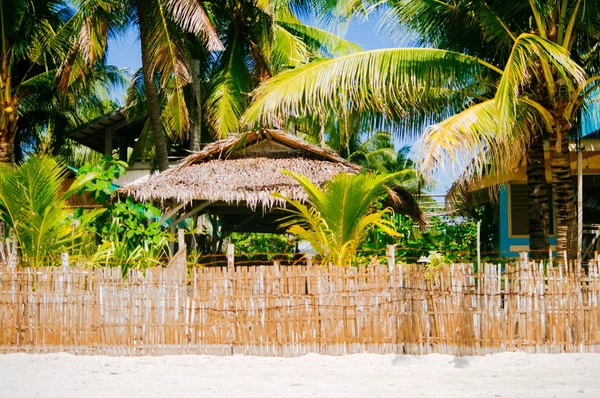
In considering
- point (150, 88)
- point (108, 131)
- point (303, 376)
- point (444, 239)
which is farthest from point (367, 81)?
point (108, 131)

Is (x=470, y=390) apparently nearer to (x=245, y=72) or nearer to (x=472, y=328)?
(x=472, y=328)

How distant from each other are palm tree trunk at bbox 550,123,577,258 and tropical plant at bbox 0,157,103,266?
6125 millimetres

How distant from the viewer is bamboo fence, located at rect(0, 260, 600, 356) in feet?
22.5

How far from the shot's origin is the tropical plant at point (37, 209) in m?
8.10

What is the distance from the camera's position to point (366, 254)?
10.8 m

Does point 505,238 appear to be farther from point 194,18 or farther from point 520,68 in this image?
point 194,18

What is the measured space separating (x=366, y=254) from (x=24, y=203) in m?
5.12

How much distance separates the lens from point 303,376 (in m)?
6.28

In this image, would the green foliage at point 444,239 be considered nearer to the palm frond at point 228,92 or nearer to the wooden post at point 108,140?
the palm frond at point 228,92

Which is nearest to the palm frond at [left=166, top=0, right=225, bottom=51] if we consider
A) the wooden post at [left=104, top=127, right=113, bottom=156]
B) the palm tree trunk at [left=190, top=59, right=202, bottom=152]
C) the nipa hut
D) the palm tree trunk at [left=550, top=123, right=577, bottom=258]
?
the nipa hut

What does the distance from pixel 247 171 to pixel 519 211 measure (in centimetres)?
529

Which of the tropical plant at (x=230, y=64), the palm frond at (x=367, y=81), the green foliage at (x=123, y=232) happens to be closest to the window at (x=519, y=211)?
the palm frond at (x=367, y=81)

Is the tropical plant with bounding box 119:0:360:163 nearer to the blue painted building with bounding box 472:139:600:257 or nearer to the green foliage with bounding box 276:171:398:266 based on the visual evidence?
the blue painted building with bounding box 472:139:600:257

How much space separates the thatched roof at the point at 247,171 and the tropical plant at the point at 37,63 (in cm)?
340
